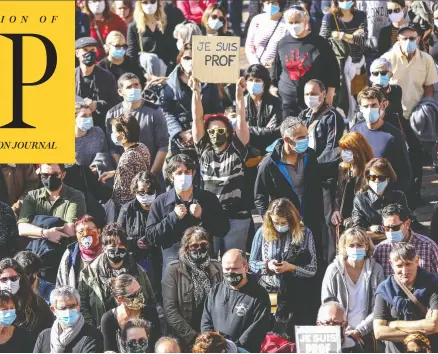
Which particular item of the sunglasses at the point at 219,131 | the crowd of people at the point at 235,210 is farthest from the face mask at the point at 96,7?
the sunglasses at the point at 219,131

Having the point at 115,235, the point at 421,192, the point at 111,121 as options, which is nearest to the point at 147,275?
the point at 115,235

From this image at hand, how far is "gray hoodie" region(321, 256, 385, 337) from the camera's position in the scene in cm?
1373

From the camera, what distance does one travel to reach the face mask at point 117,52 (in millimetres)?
17828

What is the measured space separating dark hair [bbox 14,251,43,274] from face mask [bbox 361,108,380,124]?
336 cm

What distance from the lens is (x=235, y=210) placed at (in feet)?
49.8

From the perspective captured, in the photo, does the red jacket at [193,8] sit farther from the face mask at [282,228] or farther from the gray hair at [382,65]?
the face mask at [282,228]

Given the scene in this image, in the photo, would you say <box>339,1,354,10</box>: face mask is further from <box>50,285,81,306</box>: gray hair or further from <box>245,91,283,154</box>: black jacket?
<box>50,285,81,306</box>: gray hair

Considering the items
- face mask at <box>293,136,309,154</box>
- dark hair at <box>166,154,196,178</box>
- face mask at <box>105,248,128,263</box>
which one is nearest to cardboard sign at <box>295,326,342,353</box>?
face mask at <box>105,248,128,263</box>

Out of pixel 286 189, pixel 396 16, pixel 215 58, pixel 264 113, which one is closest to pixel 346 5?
pixel 396 16

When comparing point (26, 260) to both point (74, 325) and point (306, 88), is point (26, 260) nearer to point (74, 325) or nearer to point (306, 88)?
point (74, 325)

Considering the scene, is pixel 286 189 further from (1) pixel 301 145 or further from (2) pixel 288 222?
(2) pixel 288 222

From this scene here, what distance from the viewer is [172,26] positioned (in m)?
19.1

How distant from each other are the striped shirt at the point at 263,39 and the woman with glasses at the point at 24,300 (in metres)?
4.98

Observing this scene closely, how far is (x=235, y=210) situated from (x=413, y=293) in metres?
2.48
